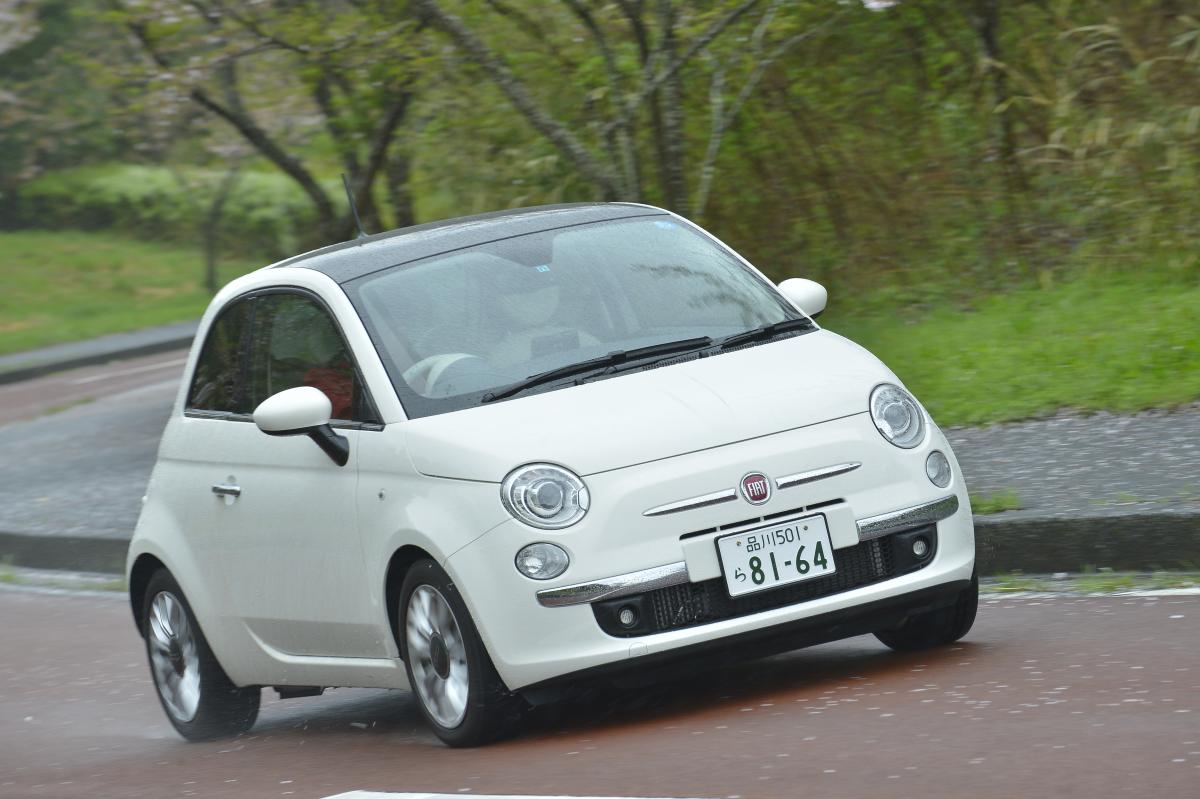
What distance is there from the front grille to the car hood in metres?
0.39

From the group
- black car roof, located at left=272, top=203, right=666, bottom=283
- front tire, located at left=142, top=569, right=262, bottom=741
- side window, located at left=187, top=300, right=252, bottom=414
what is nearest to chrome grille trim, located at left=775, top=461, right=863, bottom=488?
black car roof, located at left=272, top=203, right=666, bottom=283

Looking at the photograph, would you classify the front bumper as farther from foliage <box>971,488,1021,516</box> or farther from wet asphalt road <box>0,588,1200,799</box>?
foliage <box>971,488,1021,516</box>

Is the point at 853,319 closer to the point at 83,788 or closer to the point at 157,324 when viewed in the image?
the point at 83,788

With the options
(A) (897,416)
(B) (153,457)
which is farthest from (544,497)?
(B) (153,457)

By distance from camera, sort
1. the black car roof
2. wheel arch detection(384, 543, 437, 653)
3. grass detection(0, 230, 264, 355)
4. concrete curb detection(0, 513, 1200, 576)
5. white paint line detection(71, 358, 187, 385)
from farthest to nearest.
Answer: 1. grass detection(0, 230, 264, 355)
2. white paint line detection(71, 358, 187, 385)
3. concrete curb detection(0, 513, 1200, 576)
4. the black car roof
5. wheel arch detection(384, 543, 437, 653)

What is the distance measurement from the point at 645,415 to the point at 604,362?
0.44 m

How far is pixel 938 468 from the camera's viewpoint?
20.0 ft

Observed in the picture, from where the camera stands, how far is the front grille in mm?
5629

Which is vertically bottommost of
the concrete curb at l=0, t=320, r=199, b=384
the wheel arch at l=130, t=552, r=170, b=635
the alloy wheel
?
the concrete curb at l=0, t=320, r=199, b=384

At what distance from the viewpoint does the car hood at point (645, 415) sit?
5.69m

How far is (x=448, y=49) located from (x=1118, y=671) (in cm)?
1002

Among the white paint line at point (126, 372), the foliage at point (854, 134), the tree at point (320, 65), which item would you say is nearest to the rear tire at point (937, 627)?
the foliage at point (854, 134)

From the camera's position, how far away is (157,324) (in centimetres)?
3481

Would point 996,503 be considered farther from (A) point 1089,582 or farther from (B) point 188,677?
(B) point 188,677
